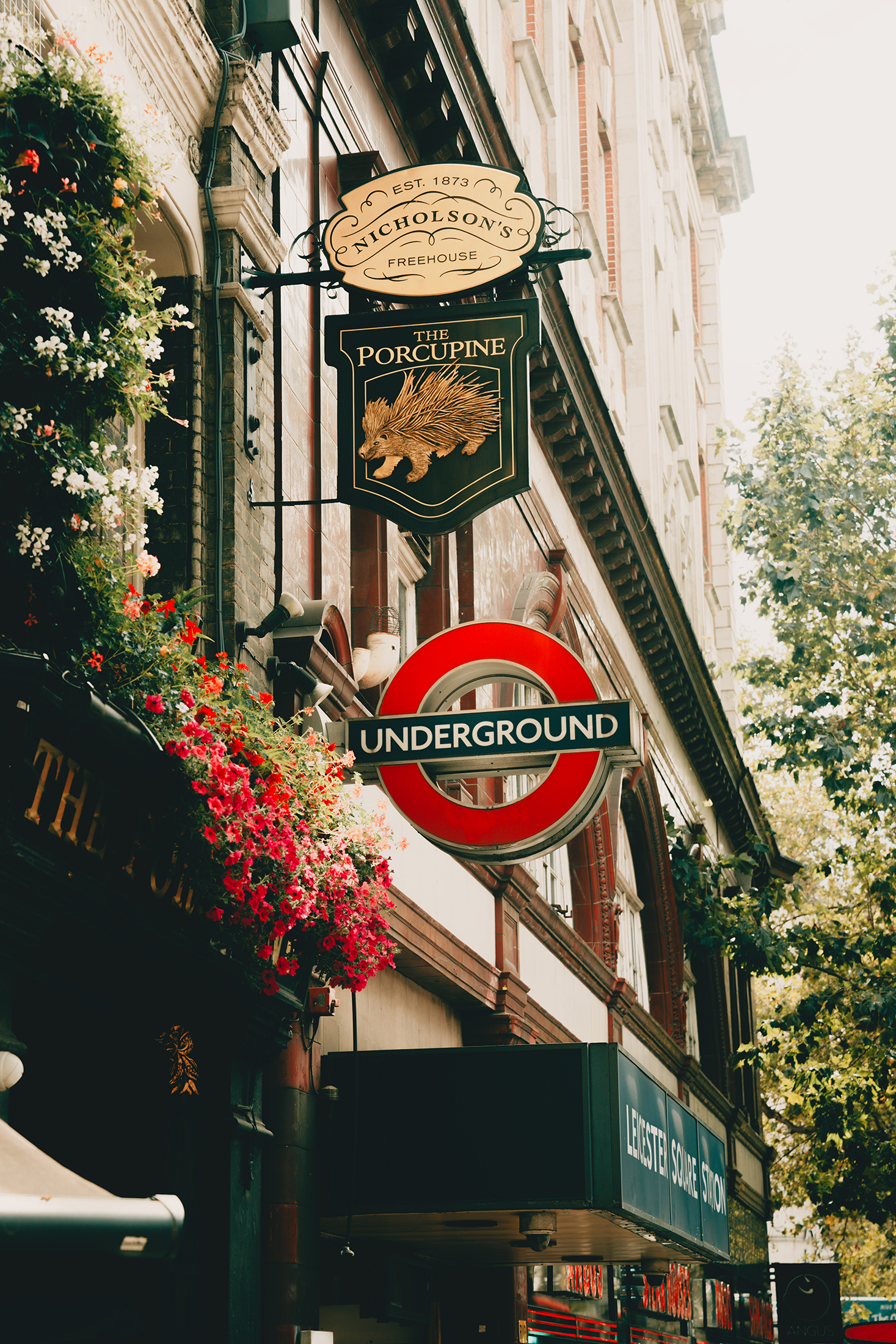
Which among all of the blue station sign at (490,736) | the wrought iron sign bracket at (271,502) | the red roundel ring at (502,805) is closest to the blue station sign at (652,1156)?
the red roundel ring at (502,805)

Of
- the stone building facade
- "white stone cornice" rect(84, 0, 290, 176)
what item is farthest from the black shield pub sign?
"white stone cornice" rect(84, 0, 290, 176)

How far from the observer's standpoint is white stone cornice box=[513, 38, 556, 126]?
18.7 m

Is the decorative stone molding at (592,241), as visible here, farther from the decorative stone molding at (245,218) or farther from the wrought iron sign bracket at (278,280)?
the decorative stone molding at (245,218)

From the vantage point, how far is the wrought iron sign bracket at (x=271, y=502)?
30.6ft

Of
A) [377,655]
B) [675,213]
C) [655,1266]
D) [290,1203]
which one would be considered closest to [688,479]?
[675,213]

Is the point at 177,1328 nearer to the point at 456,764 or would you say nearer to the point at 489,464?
the point at 456,764

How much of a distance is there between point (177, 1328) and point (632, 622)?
653 inches

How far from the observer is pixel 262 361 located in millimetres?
9789

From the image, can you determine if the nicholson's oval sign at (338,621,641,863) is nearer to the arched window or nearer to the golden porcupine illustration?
the golden porcupine illustration

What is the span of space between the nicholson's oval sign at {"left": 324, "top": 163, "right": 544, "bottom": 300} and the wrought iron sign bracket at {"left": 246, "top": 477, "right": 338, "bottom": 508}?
1.43 meters

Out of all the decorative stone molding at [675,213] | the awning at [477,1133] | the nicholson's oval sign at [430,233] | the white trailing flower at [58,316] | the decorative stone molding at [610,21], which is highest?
the decorative stone molding at [675,213]

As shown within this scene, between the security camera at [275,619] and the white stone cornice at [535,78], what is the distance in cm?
1115

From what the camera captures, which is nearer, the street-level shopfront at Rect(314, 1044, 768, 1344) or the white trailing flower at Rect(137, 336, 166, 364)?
the white trailing flower at Rect(137, 336, 166, 364)

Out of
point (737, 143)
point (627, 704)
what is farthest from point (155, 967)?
point (737, 143)
